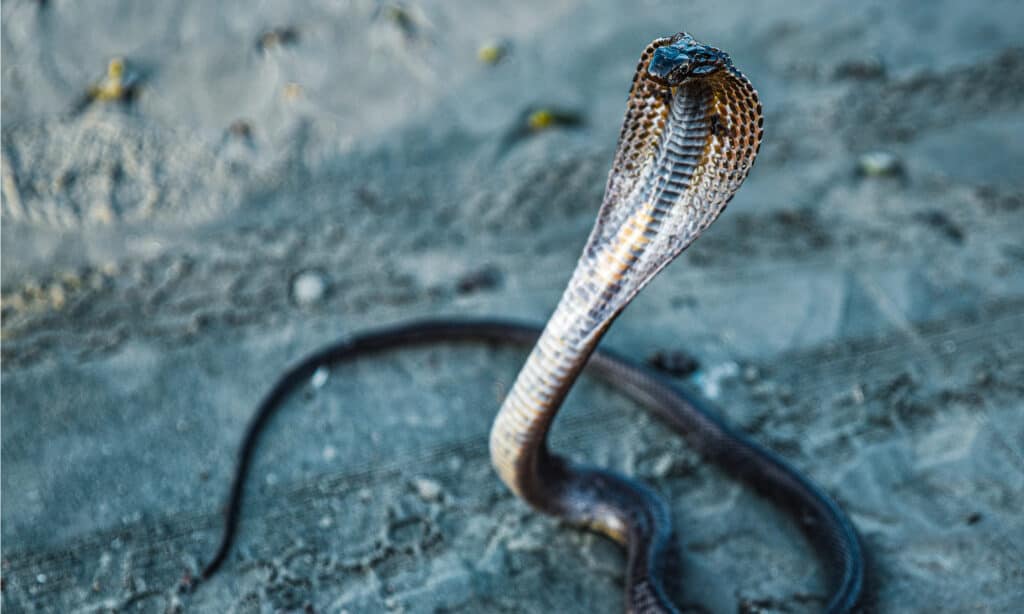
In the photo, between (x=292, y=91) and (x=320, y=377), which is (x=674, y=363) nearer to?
(x=320, y=377)

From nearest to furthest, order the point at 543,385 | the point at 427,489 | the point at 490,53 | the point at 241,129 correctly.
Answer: the point at 543,385
the point at 427,489
the point at 241,129
the point at 490,53

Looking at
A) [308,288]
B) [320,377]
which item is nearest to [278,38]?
[308,288]

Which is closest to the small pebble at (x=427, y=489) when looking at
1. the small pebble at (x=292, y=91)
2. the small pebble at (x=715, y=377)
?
the small pebble at (x=715, y=377)

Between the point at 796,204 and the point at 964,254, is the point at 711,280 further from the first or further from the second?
the point at 964,254

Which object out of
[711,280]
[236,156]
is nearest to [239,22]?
[236,156]

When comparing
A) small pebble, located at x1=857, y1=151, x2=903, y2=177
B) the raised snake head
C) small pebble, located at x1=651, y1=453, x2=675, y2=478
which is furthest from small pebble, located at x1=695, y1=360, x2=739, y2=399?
small pebble, located at x1=857, y1=151, x2=903, y2=177

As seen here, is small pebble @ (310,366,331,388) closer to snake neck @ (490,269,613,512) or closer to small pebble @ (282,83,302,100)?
snake neck @ (490,269,613,512)
